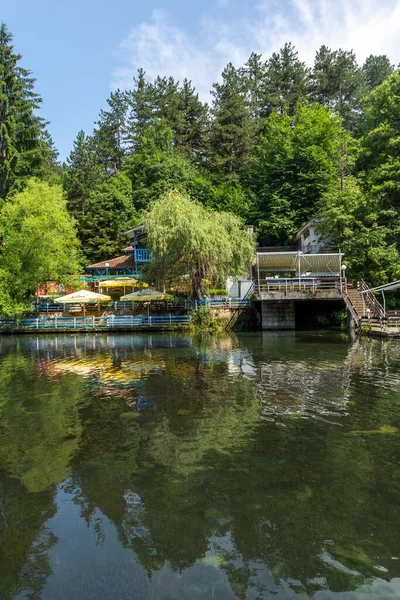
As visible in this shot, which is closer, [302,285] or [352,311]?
[352,311]

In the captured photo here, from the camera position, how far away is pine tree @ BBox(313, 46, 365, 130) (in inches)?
2216

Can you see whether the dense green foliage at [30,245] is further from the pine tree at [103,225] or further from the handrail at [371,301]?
the handrail at [371,301]

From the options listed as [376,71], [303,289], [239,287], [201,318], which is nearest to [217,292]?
[239,287]

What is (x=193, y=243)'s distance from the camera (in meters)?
26.9

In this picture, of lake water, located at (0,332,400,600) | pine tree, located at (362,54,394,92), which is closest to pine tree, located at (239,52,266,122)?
pine tree, located at (362,54,394,92)

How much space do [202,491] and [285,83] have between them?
63598 mm

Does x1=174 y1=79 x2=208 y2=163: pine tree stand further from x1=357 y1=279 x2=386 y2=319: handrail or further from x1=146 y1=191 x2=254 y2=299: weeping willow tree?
x1=357 y1=279 x2=386 y2=319: handrail

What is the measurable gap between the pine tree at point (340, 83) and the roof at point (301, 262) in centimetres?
3522

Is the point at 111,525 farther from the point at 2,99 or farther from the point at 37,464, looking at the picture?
the point at 2,99

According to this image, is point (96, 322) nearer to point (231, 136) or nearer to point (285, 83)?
point (231, 136)

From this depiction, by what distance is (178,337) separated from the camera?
87.2 ft

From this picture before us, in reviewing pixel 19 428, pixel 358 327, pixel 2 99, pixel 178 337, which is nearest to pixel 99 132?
pixel 2 99

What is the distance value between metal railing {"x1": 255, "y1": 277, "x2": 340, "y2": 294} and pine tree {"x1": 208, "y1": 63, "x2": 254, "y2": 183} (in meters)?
25.9

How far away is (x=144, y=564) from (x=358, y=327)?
2311cm
